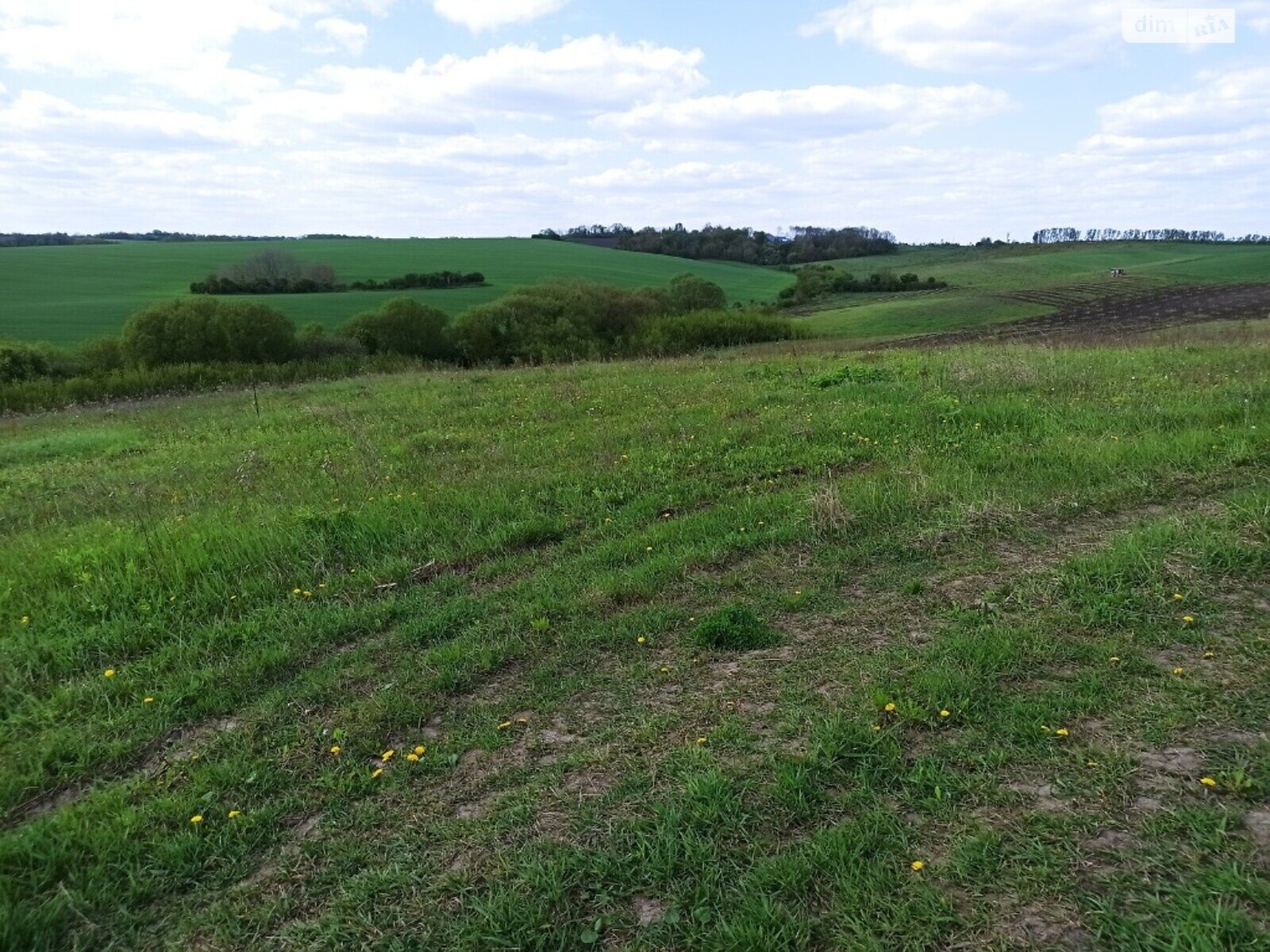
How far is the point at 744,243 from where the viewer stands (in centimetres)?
10631

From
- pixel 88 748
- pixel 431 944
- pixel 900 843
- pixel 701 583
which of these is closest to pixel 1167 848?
pixel 900 843

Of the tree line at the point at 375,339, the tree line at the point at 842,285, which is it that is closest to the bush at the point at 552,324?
the tree line at the point at 375,339

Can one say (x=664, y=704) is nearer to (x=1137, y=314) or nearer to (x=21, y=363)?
(x=21, y=363)

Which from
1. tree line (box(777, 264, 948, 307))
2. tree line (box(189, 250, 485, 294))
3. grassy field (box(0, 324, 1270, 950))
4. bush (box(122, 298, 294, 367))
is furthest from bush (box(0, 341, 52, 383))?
tree line (box(777, 264, 948, 307))

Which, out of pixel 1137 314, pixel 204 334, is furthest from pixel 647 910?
pixel 1137 314

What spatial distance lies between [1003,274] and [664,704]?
293 feet

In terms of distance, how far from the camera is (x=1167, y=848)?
2824 millimetres

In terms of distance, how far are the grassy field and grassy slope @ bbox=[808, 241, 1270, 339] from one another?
43699mm

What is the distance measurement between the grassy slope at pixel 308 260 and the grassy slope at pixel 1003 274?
55.2ft

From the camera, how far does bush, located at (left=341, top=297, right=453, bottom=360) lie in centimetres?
3822

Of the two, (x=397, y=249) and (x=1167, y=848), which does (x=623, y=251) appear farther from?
(x=1167, y=848)

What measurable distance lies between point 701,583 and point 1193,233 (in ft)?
462

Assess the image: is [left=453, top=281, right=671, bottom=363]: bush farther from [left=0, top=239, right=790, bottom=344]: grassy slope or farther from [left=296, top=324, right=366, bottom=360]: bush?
[left=0, top=239, right=790, bottom=344]: grassy slope

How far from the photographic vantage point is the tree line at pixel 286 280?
200ft
